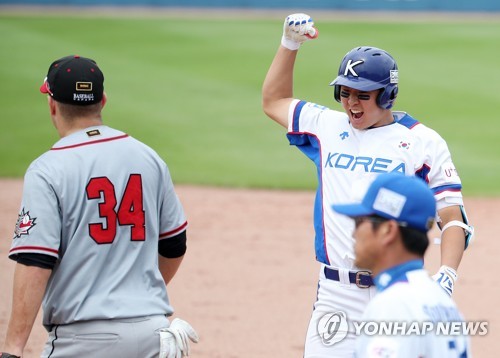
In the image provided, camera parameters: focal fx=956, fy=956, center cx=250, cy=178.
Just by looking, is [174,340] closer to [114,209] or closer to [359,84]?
[114,209]

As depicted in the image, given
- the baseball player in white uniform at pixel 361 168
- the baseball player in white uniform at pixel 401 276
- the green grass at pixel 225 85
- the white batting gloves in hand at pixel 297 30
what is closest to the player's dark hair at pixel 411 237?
the baseball player in white uniform at pixel 401 276

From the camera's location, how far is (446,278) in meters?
4.46

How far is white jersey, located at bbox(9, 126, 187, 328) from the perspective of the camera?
3.86 m

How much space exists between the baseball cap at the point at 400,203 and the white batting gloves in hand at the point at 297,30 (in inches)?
85.2

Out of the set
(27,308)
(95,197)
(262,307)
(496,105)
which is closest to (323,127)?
(95,197)

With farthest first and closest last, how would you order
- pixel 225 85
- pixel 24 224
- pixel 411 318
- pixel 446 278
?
1. pixel 225 85
2. pixel 446 278
3. pixel 24 224
4. pixel 411 318

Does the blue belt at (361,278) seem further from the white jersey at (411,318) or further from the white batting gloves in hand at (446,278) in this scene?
the white jersey at (411,318)

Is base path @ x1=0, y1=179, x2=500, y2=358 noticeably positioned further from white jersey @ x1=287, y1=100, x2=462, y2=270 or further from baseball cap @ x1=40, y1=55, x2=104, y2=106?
baseball cap @ x1=40, y1=55, x2=104, y2=106

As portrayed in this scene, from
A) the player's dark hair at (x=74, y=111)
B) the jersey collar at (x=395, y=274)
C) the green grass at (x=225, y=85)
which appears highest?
the player's dark hair at (x=74, y=111)

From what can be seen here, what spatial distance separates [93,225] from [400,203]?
1.46m

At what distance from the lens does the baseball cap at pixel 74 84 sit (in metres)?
3.97

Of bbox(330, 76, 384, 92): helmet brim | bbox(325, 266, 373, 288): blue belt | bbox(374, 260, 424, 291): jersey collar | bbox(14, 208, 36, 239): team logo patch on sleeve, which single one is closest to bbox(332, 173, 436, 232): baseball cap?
bbox(374, 260, 424, 291): jersey collar

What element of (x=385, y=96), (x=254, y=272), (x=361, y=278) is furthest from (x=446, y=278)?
(x=254, y=272)

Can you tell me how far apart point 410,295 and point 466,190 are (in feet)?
35.7
